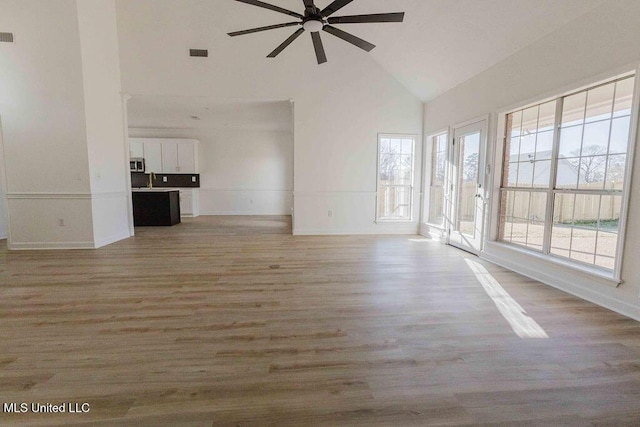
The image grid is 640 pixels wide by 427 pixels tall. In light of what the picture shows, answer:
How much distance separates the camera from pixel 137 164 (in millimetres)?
8875

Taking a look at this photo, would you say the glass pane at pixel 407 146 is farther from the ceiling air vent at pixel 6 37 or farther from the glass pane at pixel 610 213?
the ceiling air vent at pixel 6 37

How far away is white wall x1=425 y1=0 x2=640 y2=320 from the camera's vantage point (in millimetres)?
2416

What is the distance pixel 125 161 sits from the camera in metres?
5.62

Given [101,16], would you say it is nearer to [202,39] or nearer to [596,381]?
[202,39]

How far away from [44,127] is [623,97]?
7247mm

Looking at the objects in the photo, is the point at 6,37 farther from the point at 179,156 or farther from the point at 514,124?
the point at 514,124

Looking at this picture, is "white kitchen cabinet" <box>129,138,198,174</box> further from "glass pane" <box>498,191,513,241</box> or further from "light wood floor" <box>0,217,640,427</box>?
"glass pane" <box>498,191,513,241</box>

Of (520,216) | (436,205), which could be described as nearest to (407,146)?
(436,205)

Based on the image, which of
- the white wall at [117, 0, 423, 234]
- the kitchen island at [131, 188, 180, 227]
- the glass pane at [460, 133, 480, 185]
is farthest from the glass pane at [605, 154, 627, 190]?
the kitchen island at [131, 188, 180, 227]

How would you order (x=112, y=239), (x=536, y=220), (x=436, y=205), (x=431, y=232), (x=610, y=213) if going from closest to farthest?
1. (x=610, y=213)
2. (x=536, y=220)
3. (x=112, y=239)
4. (x=431, y=232)
5. (x=436, y=205)

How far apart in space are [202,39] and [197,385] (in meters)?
5.71

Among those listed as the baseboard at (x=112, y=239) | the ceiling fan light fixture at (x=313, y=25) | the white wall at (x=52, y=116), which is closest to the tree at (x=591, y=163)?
the ceiling fan light fixture at (x=313, y=25)

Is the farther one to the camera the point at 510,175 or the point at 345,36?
the point at 510,175

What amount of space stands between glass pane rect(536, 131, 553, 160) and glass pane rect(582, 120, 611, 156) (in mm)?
366
